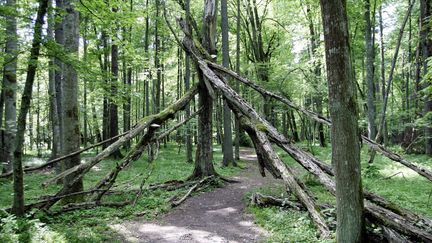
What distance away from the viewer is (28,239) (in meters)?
4.50

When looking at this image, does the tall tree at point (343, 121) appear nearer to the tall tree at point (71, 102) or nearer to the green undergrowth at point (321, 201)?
the green undergrowth at point (321, 201)

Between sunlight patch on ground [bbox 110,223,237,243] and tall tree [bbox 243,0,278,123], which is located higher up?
tall tree [bbox 243,0,278,123]

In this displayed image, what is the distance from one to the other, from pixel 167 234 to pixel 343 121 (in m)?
3.90

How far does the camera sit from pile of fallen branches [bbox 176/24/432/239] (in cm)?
426

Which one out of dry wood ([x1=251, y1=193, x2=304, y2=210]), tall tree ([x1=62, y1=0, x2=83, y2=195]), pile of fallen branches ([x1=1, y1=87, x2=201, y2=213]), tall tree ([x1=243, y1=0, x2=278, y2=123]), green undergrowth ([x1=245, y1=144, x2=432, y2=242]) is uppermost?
tall tree ([x1=243, y1=0, x2=278, y2=123])

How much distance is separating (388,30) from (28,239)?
1121 inches

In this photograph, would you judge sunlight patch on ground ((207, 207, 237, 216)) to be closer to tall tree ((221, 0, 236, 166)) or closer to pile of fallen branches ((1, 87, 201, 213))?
pile of fallen branches ((1, 87, 201, 213))

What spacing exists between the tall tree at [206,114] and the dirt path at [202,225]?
160 centimetres

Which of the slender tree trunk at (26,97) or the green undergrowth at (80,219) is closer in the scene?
the green undergrowth at (80,219)

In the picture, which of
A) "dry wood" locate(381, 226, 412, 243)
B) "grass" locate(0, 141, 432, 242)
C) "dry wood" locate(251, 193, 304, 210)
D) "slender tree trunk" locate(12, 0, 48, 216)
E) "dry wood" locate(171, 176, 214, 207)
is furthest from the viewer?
"dry wood" locate(171, 176, 214, 207)

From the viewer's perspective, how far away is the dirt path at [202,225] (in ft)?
17.6

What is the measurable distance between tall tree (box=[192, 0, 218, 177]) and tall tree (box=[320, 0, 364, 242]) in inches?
257

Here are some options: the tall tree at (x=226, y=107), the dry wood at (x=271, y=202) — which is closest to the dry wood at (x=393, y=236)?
the dry wood at (x=271, y=202)

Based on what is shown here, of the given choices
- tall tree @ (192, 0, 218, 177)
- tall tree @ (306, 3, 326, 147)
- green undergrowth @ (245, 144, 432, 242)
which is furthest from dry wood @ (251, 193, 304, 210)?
tall tree @ (306, 3, 326, 147)
